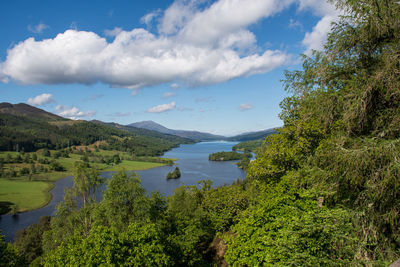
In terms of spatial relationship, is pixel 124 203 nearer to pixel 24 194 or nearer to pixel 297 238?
pixel 297 238

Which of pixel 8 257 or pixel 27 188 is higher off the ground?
pixel 8 257

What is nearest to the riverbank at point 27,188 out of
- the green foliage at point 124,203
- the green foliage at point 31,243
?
the green foliage at point 31,243

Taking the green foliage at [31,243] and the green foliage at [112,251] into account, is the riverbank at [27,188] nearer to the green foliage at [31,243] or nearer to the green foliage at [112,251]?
the green foliage at [31,243]

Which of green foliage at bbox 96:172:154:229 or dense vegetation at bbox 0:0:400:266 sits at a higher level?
dense vegetation at bbox 0:0:400:266

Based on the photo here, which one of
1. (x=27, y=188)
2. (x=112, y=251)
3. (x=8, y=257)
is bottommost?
(x=27, y=188)

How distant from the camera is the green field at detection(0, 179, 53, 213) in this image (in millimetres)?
73931

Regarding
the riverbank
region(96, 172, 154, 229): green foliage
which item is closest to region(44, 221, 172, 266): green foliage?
region(96, 172, 154, 229): green foliage

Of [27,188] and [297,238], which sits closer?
[297,238]

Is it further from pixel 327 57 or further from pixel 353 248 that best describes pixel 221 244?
pixel 327 57

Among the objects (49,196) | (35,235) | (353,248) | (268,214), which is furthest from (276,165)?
(49,196)

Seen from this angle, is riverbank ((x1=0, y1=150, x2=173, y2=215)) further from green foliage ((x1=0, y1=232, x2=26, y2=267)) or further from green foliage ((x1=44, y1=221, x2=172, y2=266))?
green foliage ((x1=44, y1=221, x2=172, y2=266))

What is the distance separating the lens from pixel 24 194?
84250mm

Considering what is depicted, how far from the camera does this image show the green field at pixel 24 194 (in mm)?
73931

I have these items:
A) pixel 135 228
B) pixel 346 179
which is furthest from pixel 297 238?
pixel 135 228
